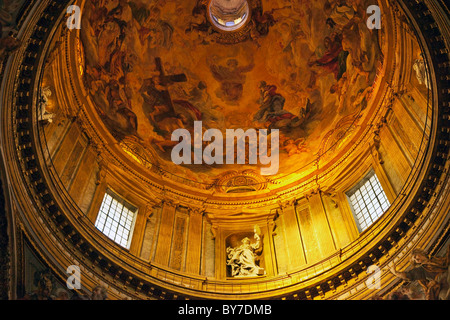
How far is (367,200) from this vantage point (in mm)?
21219

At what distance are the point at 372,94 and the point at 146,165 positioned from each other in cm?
1056

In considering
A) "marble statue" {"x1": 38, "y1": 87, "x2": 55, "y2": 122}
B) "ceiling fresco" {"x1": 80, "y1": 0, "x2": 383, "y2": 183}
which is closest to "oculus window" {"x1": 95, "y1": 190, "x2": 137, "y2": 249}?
"ceiling fresco" {"x1": 80, "y1": 0, "x2": 383, "y2": 183}

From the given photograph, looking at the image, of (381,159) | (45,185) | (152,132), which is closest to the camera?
(45,185)

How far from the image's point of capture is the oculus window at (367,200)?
2025 cm

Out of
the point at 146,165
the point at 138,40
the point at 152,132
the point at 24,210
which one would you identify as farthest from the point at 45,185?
the point at 138,40

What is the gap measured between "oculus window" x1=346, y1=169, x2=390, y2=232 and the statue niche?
4113 mm

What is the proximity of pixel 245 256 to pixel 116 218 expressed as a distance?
5.36m

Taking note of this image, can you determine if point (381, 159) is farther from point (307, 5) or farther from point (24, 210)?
point (24, 210)

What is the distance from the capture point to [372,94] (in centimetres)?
2364

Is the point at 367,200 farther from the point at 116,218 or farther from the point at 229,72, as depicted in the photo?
the point at 229,72

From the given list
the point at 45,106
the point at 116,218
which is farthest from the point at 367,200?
the point at 45,106

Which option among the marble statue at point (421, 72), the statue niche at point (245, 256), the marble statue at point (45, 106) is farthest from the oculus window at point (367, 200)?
the marble statue at point (45, 106)

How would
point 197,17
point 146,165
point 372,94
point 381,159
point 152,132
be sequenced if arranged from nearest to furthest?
point 381,159 < point 372,94 < point 146,165 < point 152,132 < point 197,17
